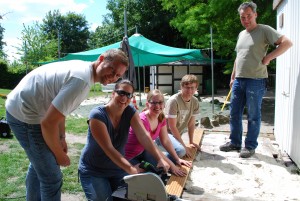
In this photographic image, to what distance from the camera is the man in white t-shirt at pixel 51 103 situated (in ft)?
6.06

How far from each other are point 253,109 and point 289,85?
64 centimetres

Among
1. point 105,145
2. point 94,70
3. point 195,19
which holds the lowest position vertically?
point 105,145

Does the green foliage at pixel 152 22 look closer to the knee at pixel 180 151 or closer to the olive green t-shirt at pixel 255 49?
the olive green t-shirt at pixel 255 49

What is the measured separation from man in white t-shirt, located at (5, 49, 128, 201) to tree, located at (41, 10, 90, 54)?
3776 cm

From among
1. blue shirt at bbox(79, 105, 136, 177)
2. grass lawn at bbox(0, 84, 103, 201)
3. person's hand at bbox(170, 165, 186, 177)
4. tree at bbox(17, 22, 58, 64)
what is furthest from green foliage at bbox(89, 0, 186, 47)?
blue shirt at bbox(79, 105, 136, 177)

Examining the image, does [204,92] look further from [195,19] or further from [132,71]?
[132,71]

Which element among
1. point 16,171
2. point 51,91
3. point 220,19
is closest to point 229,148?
point 16,171

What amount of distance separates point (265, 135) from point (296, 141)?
1764mm

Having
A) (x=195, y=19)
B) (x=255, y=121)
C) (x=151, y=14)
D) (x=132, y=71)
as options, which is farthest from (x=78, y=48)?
(x=255, y=121)

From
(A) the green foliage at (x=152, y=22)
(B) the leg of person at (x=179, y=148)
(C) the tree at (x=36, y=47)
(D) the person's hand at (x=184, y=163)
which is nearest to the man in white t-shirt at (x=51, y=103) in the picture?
(D) the person's hand at (x=184, y=163)

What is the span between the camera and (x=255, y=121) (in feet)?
13.0

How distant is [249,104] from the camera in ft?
12.9

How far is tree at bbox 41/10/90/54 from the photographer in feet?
131

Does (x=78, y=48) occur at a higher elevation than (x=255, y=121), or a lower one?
higher
